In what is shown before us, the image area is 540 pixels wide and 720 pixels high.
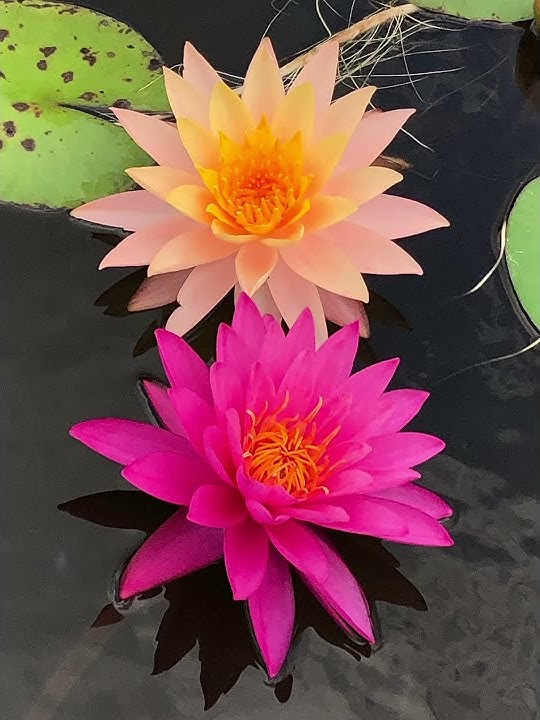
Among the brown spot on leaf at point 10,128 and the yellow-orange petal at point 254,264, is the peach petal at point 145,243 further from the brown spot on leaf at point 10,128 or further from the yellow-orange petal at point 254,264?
the brown spot on leaf at point 10,128

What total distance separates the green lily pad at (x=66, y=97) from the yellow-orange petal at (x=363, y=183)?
28 centimetres

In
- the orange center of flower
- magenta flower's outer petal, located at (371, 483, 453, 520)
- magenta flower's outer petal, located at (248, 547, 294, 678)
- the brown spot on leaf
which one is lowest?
magenta flower's outer petal, located at (248, 547, 294, 678)

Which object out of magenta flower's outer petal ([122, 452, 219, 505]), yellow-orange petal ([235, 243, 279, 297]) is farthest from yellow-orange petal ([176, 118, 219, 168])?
magenta flower's outer petal ([122, 452, 219, 505])

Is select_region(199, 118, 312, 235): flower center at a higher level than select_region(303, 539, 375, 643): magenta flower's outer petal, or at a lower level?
higher

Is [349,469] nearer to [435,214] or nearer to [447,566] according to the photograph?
[447,566]

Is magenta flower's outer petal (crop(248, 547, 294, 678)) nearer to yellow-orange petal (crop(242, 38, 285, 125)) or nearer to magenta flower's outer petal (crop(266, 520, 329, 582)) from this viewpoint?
magenta flower's outer petal (crop(266, 520, 329, 582))

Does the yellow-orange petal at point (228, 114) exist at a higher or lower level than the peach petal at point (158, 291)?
higher

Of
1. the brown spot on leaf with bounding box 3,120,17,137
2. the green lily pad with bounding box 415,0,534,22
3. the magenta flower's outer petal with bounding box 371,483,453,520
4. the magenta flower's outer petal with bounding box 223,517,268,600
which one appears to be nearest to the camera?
the magenta flower's outer petal with bounding box 223,517,268,600

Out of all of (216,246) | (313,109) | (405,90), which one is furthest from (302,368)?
(405,90)

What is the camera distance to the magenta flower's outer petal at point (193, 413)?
27.7 inches

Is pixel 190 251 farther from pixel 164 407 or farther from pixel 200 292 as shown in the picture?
pixel 164 407

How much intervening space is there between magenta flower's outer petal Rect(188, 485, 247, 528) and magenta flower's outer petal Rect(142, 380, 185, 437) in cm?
9

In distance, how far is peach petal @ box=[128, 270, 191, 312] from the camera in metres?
0.93

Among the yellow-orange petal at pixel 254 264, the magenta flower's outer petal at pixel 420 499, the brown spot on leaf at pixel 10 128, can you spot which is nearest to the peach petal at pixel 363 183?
the yellow-orange petal at pixel 254 264
